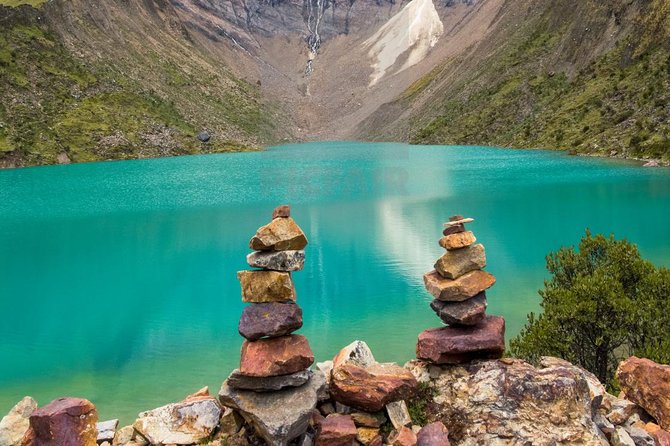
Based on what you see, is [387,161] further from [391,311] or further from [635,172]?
[391,311]

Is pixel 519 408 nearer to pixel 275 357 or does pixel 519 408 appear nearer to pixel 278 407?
pixel 278 407

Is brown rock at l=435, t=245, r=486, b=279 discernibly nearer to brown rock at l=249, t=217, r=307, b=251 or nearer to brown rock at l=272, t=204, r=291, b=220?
brown rock at l=249, t=217, r=307, b=251

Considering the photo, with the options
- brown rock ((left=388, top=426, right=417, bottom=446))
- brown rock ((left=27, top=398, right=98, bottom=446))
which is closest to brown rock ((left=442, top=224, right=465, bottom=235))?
brown rock ((left=388, top=426, right=417, bottom=446))

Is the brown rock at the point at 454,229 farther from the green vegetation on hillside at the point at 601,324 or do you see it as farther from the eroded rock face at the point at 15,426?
the eroded rock face at the point at 15,426

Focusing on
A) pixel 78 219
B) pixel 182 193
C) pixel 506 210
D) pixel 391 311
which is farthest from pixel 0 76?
pixel 391 311

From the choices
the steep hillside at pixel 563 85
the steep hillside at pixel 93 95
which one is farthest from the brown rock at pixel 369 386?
the steep hillside at pixel 93 95

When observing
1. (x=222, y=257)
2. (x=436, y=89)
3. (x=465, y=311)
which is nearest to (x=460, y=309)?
(x=465, y=311)
